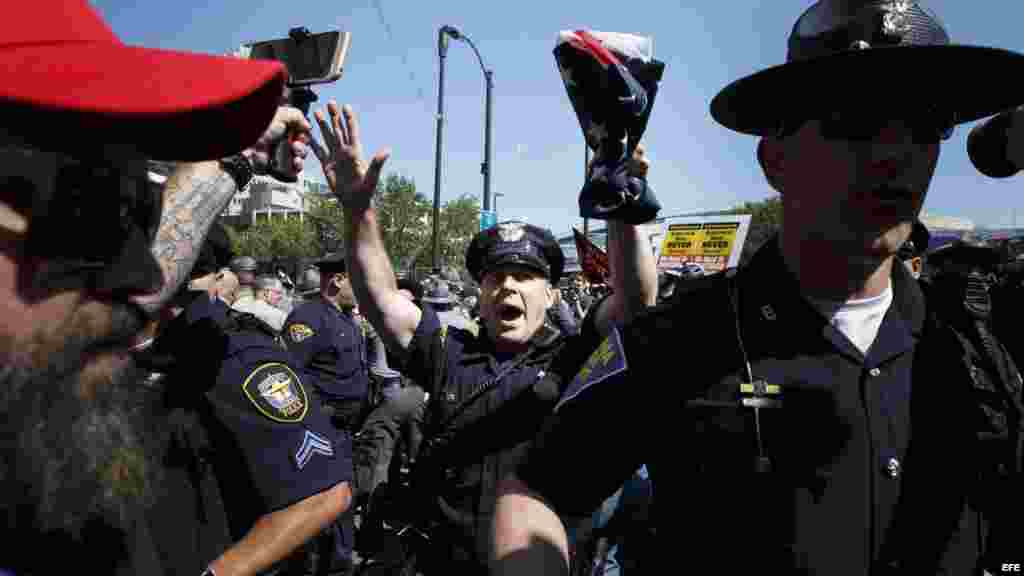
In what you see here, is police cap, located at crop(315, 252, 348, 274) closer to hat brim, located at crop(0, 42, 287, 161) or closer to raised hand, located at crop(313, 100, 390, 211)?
raised hand, located at crop(313, 100, 390, 211)

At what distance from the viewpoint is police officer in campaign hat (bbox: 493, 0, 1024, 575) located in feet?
4.76

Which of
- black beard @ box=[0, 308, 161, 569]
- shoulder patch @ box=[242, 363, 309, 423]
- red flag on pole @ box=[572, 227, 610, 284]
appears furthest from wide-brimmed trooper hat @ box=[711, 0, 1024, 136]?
red flag on pole @ box=[572, 227, 610, 284]

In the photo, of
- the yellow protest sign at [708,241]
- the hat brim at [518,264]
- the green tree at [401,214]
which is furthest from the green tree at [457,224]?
the hat brim at [518,264]

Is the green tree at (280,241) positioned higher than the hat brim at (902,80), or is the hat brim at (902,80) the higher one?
the hat brim at (902,80)

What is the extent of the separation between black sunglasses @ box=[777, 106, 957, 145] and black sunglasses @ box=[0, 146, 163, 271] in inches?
60.8

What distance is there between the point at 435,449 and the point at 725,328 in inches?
68.1

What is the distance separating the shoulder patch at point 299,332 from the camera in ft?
19.1

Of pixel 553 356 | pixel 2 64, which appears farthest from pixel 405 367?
pixel 2 64

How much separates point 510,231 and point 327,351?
2.88 m

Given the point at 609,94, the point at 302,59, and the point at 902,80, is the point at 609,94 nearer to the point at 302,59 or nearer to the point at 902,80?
the point at 902,80

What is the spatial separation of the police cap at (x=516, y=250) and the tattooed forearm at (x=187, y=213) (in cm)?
176

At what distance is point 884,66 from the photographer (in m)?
1.57

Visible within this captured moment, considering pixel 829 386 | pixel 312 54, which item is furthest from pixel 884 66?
pixel 312 54

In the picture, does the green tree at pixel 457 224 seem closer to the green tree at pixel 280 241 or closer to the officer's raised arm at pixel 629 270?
the green tree at pixel 280 241
